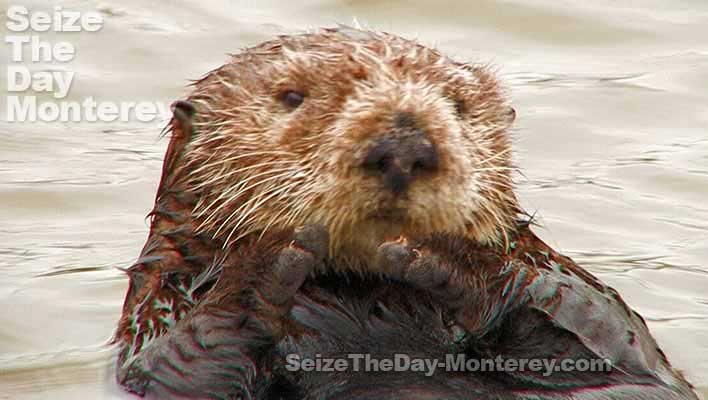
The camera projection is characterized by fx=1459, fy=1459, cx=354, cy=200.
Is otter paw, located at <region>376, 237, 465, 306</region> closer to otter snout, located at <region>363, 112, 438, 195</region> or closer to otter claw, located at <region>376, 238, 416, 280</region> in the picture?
otter claw, located at <region>376, 238, 416, 280</region>

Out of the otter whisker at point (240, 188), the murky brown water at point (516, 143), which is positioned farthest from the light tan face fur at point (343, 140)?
the murky brown water at point (516, 143)

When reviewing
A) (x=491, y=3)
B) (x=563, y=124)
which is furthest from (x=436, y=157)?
(x=491, y=3)

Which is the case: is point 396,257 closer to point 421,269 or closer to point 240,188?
point 421,269

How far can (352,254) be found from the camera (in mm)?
4602

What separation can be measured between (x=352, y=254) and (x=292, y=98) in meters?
0.59

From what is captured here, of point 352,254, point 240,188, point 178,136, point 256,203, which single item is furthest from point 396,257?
point 178,136

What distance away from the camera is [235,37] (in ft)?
32.1

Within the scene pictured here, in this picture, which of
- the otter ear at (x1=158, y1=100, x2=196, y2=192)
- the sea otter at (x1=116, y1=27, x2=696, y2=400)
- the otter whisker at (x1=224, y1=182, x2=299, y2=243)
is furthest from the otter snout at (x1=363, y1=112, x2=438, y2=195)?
the otter ear at (x1=158, y1=100, x2=196, y2=192)

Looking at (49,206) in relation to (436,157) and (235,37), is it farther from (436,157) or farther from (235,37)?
(436,157)

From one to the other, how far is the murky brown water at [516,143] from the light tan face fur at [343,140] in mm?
1017

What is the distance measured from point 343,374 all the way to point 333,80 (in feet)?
3.13

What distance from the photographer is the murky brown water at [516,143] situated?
6.55m

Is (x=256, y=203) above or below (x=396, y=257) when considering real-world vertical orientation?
below

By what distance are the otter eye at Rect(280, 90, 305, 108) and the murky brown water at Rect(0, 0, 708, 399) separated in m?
1.26
